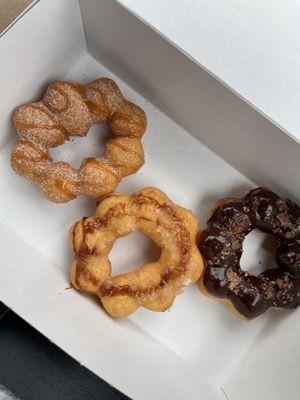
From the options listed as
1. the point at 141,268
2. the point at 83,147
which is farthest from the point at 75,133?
the point at 141,268

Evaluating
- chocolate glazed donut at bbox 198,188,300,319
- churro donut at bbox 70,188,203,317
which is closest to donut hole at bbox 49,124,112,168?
churro donut at bbox 70,188,203,317

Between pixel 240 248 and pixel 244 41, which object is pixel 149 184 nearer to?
pixel 240 248

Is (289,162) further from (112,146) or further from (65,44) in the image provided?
(65,44)

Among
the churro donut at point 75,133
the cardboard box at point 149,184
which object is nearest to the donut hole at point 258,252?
the cardboard box at point 149,184

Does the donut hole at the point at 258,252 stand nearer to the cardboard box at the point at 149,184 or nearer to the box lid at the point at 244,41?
the cardboard box at the point at 149,184

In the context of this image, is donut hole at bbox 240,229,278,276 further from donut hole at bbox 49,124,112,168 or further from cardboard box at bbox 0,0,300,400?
donut hole at bbox 49,124,112,168
